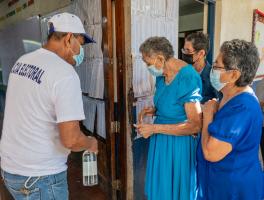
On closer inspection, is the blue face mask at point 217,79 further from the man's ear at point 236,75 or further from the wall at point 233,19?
the wall at point 233,19

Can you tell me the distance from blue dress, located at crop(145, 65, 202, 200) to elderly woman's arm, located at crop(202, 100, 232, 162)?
23 centimetres

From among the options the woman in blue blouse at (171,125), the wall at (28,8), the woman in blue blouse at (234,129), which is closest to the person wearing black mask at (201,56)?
the woman in blue blouse at (171,125)

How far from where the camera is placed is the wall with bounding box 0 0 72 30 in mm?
3082

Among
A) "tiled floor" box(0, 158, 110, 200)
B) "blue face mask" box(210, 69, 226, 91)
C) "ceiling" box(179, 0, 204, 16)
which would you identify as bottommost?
"tiled floor" box(0, 158, 110, 200)

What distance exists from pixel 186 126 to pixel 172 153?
250 millimetres

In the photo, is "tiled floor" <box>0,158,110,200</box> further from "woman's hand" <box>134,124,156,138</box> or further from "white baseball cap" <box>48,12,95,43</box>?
"white baseball cap" <box>48,12,95,43</box>

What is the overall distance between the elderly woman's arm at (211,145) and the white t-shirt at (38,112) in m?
0.61

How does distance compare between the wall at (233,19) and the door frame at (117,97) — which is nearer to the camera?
the door frame at (117,97)

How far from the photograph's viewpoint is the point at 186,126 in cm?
149

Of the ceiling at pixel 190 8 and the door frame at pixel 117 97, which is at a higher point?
the ceiling at pixel 190 8

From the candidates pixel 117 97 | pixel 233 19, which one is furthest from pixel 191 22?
pixel 117 97

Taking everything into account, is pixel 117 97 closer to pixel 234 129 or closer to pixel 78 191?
pixel 234 129

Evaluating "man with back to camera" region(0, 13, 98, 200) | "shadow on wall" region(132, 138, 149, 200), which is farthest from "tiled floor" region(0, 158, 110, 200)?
"man with back to camera" region(0, 13, 98, 200)

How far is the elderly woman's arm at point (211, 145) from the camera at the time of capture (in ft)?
3.84
